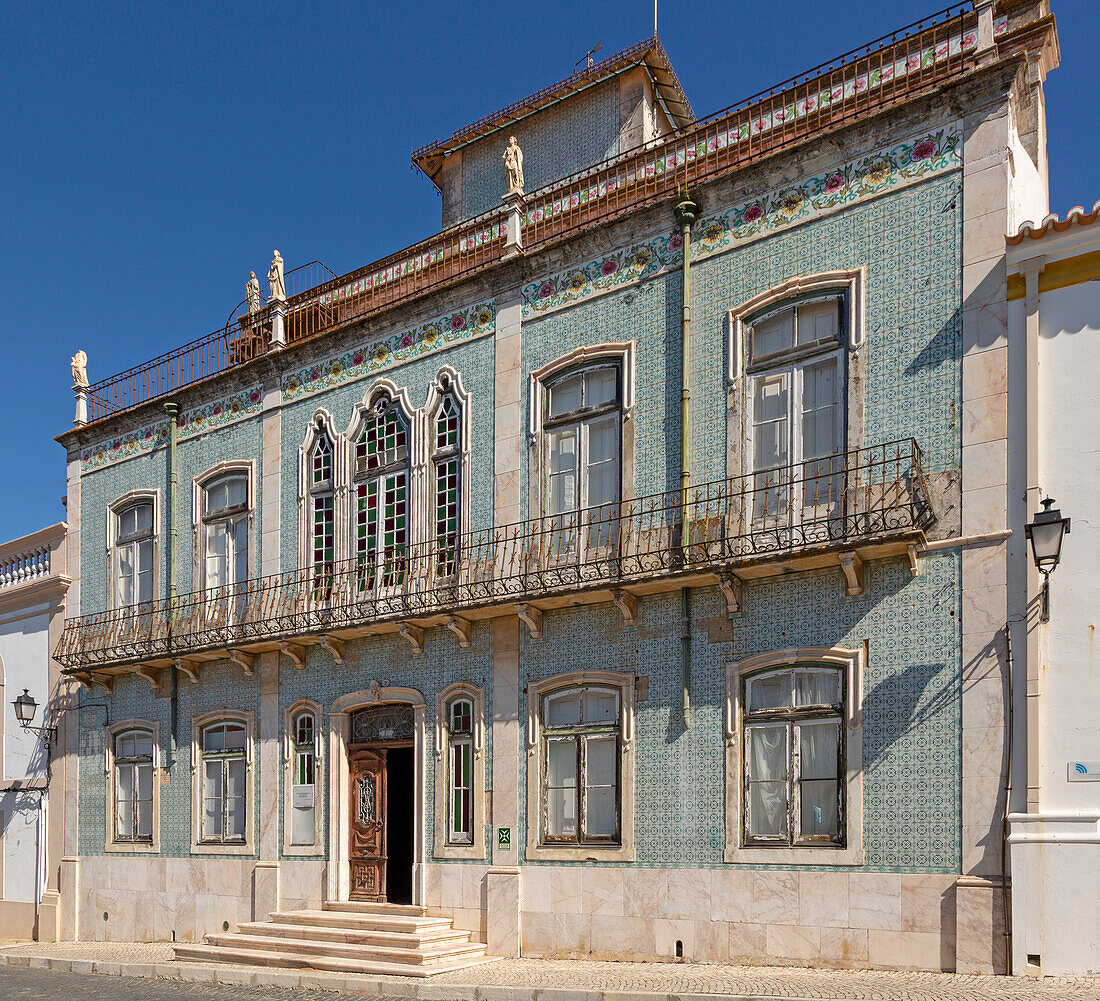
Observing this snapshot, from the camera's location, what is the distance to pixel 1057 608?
9.98 meters

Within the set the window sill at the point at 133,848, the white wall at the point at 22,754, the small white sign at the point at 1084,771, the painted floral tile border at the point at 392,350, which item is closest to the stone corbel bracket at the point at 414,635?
the painted floral tile border at the point at 392,350

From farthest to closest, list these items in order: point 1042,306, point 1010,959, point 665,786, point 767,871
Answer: point 665,786 < point 767,871 < point 1042,306 < point 1010,959

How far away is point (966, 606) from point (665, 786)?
11.3 ft

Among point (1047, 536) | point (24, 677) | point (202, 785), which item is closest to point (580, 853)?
point (1047, 536)

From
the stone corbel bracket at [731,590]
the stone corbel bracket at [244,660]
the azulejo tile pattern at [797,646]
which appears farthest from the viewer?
the stone corbel bracket at [244,660]

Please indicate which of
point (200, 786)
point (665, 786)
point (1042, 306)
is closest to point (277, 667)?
point (200, 786)

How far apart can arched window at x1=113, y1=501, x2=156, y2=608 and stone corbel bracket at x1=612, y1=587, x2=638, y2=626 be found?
883 cm

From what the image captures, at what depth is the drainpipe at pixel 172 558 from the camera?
1769 cm

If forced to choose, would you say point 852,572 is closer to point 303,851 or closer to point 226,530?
point 303,851

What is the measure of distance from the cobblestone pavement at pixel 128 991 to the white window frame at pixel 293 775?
2.36 meters

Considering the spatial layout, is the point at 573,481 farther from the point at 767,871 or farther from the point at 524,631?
the point at 767,871

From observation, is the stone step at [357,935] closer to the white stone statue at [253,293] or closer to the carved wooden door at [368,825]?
the carved wooden door at [368,825]

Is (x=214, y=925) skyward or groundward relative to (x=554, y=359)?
groundward

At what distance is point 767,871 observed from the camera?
36.9 feet
